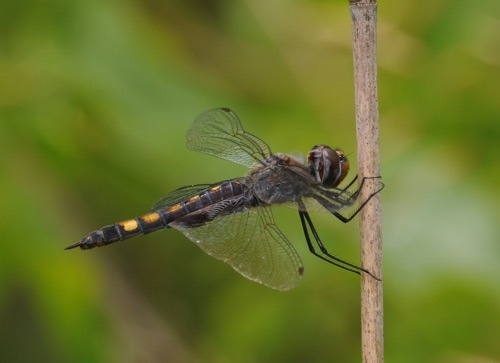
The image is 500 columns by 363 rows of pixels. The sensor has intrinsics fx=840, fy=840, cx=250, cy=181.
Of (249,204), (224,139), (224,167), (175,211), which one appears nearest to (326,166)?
(249,204)

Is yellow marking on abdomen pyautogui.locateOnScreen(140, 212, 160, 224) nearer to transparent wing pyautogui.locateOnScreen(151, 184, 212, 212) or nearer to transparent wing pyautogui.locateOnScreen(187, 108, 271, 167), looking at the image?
transparent wing pyautogui.locateOnScreen(151, 184, 212, 212)

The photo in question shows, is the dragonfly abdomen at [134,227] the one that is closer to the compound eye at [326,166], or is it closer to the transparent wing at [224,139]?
the transparent wing at [224,139]

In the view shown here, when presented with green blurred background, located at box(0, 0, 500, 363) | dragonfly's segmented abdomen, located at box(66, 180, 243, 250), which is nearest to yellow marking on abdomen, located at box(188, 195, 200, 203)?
dragonfly's segmented abdomen, located at box(66, 180, 243, 250)

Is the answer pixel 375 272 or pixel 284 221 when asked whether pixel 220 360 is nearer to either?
pixel 284 221

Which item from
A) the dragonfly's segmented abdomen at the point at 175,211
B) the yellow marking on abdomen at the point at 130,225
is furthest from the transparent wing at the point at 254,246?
the yellow marking on abdomen at the point at 130,225

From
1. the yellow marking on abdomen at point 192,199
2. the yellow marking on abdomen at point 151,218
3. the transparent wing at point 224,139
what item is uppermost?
the transparent wing at point 224,139

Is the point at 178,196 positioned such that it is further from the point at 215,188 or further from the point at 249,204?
the point at 249,204
